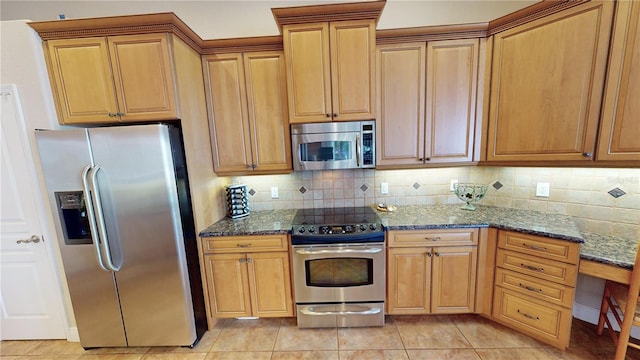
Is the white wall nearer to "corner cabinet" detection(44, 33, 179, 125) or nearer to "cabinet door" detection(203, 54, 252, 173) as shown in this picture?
"corner cabinet" detection(44, 33, 179, 125)

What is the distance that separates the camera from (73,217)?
168 cm

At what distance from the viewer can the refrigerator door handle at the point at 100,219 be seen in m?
1.55

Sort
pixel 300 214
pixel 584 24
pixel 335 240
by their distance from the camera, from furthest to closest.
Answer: pixel 300 214
pixel 335 240
pixel 584 24

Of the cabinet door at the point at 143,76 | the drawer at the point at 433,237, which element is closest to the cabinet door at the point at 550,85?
the drawer at the point at 433,237

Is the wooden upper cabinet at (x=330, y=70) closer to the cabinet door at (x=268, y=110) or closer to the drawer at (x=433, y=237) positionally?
the cabinet door at (x=268, y=110)

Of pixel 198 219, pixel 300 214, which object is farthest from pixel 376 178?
pixel 198 219

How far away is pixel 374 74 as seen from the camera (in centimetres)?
192

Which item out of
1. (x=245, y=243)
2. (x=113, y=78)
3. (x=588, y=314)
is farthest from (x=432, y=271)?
(x=113, y=78)

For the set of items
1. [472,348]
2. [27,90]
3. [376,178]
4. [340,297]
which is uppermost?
[27,90]

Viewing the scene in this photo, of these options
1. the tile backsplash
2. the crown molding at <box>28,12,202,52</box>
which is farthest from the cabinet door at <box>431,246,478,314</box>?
the crown molding at <box>28,12,202,52</box>

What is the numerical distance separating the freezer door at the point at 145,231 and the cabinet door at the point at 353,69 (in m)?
1.36

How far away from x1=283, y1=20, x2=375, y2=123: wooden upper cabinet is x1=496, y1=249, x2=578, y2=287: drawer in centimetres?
157

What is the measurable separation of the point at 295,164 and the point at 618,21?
2.35 metres

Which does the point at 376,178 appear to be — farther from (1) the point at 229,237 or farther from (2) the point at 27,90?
(2) the point at 27,90
